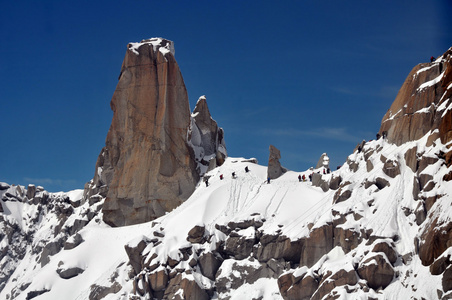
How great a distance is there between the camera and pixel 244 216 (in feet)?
341

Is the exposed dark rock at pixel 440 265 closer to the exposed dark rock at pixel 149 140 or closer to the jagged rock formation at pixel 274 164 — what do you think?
the jagged rock formation at pixel 274 164

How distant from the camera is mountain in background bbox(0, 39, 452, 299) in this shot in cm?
8550

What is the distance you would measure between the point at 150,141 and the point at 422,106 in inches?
1724

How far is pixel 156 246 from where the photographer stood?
103 m

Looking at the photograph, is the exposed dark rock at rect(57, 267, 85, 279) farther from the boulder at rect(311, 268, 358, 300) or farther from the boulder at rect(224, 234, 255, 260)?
the boulder at rect(311, 268, 358, 300)

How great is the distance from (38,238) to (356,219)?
76.4 metres

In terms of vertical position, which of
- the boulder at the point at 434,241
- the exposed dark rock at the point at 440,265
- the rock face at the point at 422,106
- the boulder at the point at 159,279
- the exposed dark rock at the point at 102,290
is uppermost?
the rock face at the point at 422,106

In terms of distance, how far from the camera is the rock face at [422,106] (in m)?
91.0

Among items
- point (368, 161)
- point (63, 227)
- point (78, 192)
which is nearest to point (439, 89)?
point (368, 161)

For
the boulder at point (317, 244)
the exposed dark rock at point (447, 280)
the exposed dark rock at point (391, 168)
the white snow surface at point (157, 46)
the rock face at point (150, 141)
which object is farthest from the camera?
the white snow surface at point (157, 46)

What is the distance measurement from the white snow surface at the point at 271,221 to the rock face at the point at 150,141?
3.23 metres

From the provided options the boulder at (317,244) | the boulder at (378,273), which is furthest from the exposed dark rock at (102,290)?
the boulder at (378,273)

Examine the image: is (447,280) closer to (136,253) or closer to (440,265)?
(440,265)

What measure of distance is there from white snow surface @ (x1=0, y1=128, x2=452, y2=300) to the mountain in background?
17cm
